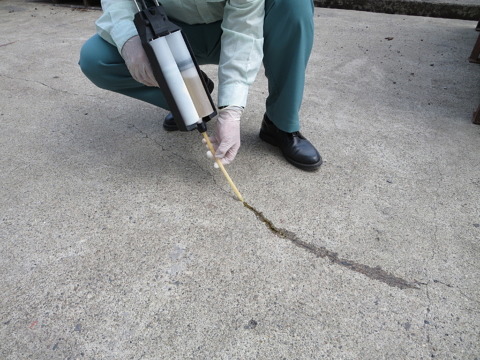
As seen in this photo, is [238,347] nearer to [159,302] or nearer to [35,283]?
[159,302]

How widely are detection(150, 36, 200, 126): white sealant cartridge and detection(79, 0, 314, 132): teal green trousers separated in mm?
306

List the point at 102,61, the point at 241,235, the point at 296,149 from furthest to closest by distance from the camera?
the point at 296,149 → the point at 102,61 → the point at 241,235

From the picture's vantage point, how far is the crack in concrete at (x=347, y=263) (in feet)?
2.67

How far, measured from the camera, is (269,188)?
109 centimetres

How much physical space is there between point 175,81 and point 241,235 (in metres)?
0.42

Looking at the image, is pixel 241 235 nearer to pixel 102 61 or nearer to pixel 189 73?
pixel 189 73

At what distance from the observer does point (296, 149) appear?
1165 millimetres

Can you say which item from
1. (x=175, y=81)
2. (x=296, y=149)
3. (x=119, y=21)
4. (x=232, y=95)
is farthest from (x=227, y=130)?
(x=119, y=21)

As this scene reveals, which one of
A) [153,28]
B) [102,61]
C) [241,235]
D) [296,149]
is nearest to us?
[153,28]

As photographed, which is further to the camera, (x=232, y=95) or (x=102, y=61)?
(x=102, y=61)

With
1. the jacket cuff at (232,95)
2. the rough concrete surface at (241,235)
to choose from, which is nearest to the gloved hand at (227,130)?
the jacket cuff at (232,95)

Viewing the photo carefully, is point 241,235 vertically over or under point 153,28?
under

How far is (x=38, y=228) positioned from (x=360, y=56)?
1981mm

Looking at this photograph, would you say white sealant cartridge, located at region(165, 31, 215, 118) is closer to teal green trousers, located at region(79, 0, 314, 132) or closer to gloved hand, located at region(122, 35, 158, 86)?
gloved hand, located at region(122, 35, 158, 86)
